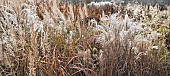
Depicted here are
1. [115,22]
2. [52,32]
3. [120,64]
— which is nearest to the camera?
[115,22]

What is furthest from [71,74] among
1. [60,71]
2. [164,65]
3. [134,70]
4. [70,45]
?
[164,65]

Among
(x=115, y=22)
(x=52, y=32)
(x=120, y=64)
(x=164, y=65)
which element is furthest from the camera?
(x=52, y=32)

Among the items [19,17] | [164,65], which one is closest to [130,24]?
[164,65]

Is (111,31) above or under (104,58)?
above

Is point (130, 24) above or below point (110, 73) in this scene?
above

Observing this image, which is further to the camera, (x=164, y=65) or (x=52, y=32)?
(x=52, y=32)

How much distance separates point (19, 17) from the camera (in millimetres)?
2682

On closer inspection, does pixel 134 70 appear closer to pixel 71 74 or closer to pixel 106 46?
pixel 106 46

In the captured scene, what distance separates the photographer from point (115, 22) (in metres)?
2.38

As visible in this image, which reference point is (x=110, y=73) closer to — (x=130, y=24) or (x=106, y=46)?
(x=106, y=46)

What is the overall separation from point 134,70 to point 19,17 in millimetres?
1056

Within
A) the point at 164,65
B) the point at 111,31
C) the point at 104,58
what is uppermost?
the point at 111,31

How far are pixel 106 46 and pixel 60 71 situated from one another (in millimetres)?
425

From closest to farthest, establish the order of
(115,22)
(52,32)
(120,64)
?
(115,22) → (120,64) → (52,32)
